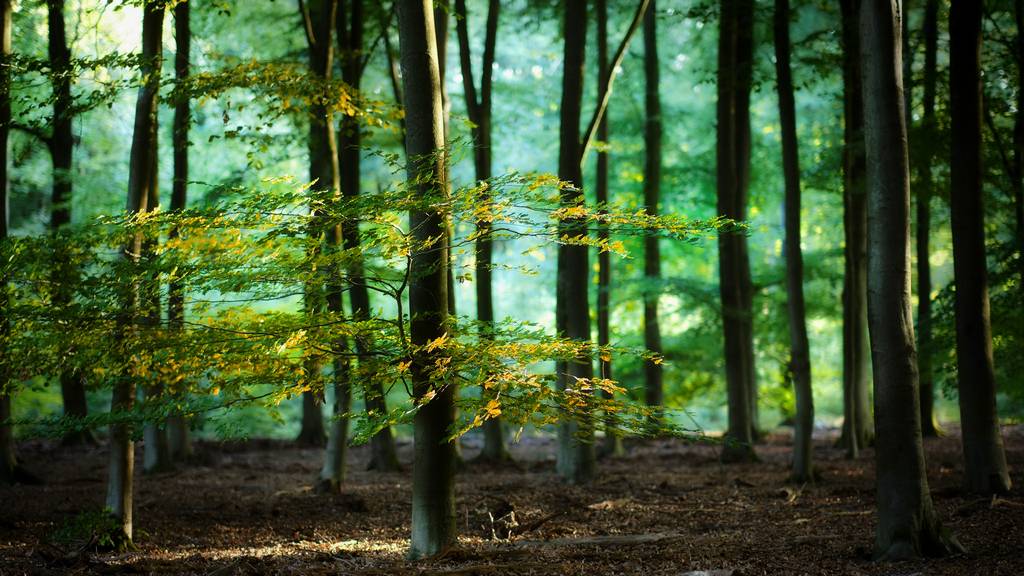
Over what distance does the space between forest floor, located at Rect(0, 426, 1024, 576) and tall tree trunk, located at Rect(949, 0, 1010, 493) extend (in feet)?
1.60

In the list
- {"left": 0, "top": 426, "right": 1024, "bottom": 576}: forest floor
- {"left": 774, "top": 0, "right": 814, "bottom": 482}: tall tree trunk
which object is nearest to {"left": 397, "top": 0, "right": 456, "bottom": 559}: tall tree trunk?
{"left": 0, "top": 426, "right": 1024, "bottom": 576}: forest floor

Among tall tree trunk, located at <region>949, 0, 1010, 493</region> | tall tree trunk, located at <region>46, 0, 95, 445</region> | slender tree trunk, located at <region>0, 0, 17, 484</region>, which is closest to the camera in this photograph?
slender tree trunk, located at <region>0, 0, 17, 484</region>

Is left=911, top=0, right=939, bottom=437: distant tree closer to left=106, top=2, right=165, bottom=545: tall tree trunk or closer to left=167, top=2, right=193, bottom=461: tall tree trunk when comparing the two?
left=167, top=2, right=193, bottom=461: tall tree trunk

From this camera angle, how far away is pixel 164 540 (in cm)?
855

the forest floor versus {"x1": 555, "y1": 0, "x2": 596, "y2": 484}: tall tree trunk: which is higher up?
{"x1": 555, "y1": 0, "x2": 596, "y2": 484}: tall tree trunk

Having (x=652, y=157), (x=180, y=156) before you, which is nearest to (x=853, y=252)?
(x=652, y=157)

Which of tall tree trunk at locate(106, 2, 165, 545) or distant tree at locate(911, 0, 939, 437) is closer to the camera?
tall tree trunk at locate(106, 2, 165, 545)

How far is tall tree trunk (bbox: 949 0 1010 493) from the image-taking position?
29.9ft

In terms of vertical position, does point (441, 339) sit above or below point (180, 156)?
below

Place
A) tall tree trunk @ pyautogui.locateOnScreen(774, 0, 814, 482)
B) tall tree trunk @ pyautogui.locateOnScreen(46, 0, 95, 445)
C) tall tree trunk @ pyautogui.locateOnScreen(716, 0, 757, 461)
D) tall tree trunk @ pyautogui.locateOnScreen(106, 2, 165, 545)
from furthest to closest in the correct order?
tall tree trunk @ pyautogui.locateOnScreen(716, 0, 757, 461) < tall tree trunk @ pyautogui.locateOnScreen(46, 0, 95, 445) < tall tree trunk @ pyautogui.locateOnScreen(774, 0, 814, 482) < tall tree trunk @ pyautogui.locateOnScreen(106, 2, 165, 545)

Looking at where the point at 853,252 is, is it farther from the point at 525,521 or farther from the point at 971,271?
the point at 525,521

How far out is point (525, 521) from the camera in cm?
911

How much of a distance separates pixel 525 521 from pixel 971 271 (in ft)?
18.2

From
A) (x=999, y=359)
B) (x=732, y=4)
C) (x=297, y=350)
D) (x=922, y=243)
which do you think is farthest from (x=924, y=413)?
(x=297, y=350)
